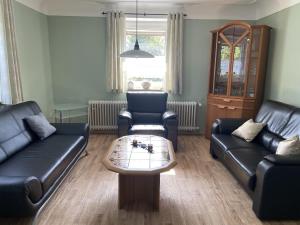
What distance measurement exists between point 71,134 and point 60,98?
1.74 metres

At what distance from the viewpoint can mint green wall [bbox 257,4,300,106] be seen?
3.31 metres

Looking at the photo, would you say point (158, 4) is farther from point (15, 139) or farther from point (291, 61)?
point (15, 139)

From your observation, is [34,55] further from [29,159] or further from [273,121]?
[273,121]

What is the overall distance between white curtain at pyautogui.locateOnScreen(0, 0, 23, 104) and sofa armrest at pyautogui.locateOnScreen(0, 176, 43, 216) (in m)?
1.72

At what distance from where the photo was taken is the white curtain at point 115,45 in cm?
443

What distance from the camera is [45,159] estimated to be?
2.45m

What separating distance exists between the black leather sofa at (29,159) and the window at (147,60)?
176cm

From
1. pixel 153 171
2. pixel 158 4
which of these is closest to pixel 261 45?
pixel 158 4

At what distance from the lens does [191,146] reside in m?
4.25

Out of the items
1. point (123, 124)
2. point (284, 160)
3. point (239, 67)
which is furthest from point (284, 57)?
point (123, 124)

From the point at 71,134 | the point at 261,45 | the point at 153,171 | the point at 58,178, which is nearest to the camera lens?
the point at 153,171

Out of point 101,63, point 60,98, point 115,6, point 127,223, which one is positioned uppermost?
point 115,6

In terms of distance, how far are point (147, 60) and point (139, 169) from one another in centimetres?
310

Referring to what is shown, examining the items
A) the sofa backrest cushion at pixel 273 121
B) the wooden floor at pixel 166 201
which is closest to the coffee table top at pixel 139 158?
the wooden floor at pixel 166 201
